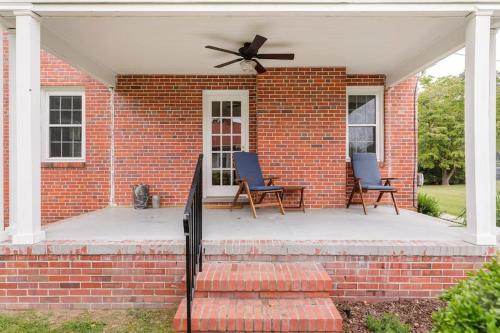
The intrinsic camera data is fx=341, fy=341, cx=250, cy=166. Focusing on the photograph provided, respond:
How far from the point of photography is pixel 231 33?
171 inches

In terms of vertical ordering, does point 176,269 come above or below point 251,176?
below

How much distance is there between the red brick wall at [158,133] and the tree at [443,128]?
20.3m

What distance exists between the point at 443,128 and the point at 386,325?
22804mm

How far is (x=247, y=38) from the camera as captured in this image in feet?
14.8

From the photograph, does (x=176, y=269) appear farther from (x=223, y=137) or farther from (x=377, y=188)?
(x=223, y=137)

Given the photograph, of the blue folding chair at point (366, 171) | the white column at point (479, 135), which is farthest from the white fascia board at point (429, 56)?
Result: the blue folding chair at point (366, 171)

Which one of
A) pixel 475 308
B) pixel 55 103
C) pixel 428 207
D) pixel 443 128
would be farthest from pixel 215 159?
pixel 443 128

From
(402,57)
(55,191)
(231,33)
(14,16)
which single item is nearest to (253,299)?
(231,33)

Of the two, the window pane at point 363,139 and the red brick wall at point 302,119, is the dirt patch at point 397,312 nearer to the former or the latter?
the red brick wall at point 302,119

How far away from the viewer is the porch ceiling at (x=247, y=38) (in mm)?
3773

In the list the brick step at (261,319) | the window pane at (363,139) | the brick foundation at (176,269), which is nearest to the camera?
the brick step at (261,319)

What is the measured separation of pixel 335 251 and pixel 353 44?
118 inches

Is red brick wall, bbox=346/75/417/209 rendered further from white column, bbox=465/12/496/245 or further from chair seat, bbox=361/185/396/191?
white column, bbox=465/12/496/245

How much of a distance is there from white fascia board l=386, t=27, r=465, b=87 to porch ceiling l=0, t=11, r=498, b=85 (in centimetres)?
1
